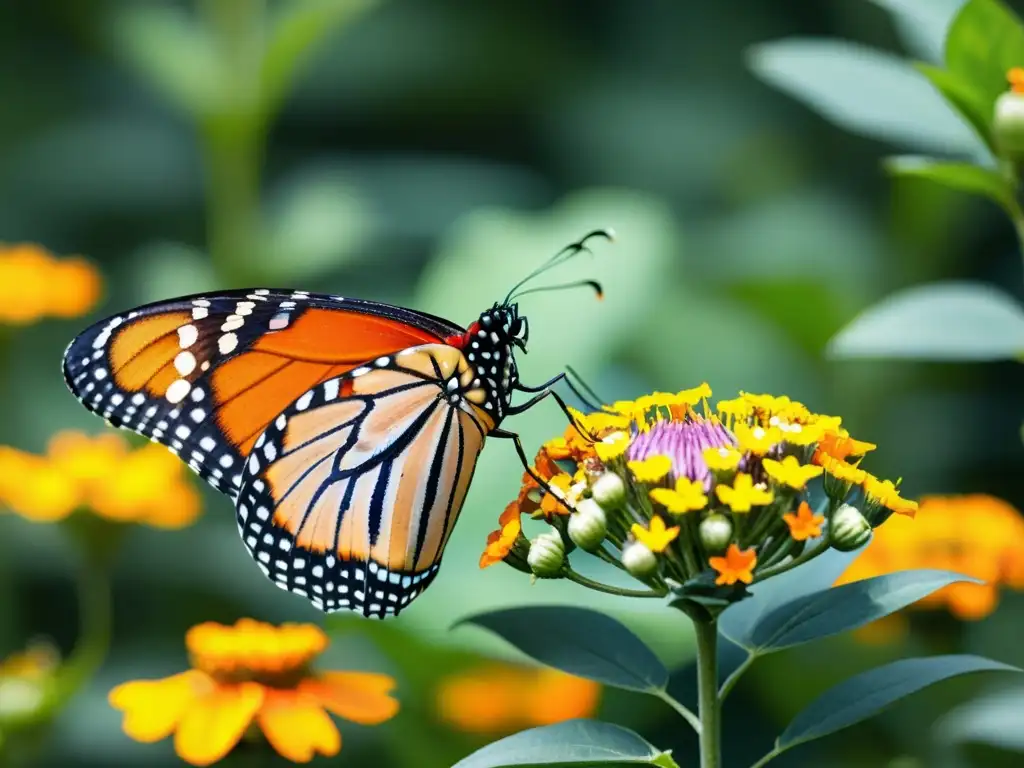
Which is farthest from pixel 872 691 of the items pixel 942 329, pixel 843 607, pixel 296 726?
pixel 296 726

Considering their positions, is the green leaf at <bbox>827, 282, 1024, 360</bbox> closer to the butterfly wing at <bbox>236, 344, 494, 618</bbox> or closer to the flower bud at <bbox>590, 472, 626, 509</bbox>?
the flower bud at <bbox>590, 472, 626, 509</bbox>

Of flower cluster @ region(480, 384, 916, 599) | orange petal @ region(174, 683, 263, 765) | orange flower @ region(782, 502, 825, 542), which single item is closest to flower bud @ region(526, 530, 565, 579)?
flower cluster @ region(480, 384, 916, 599)

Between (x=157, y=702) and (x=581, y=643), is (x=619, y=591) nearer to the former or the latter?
(x=581, y=643)

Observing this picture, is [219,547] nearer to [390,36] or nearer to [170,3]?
[390,36]

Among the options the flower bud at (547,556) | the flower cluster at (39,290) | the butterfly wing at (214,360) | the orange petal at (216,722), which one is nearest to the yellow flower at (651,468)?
the flower bud at (547,556)

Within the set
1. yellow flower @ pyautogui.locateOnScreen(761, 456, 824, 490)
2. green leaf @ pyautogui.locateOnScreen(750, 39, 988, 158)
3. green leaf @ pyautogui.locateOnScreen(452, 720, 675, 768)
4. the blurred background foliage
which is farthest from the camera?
the blurred background foliage

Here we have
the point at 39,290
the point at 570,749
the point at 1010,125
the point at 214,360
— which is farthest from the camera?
the point at 39,290

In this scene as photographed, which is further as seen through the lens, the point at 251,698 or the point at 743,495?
the point at 251,698
